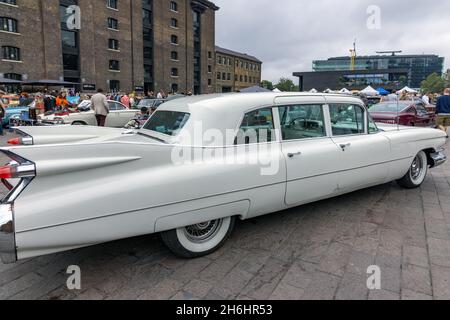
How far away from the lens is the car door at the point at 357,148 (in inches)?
162

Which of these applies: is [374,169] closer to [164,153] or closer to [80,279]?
[164,153]

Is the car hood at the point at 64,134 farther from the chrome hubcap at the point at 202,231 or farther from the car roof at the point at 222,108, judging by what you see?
the chrome hubcap at the point at 202,231

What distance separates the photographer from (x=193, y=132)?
317cm

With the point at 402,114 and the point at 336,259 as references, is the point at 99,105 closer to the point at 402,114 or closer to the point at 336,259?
the point at 402,114

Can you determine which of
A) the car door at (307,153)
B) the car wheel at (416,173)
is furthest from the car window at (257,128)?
the car wheel at (416,173)

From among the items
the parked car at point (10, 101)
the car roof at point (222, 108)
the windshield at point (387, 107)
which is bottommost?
the car roof at point (222, 108)

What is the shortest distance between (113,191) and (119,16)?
42490 mm

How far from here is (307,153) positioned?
3717mm

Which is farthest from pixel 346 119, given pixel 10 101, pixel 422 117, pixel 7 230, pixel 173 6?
pixel 173 6

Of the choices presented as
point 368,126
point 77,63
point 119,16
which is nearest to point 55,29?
point 77,63

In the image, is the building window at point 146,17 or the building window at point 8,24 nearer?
the building window at point 8,24

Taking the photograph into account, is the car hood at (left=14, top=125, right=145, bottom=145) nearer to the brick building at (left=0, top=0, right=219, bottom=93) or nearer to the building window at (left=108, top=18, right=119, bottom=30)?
the brick building at (left=0, top=0, right=219, bottom=93)

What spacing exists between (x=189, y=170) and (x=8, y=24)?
1344 inches

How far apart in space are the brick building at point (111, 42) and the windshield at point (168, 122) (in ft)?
103
